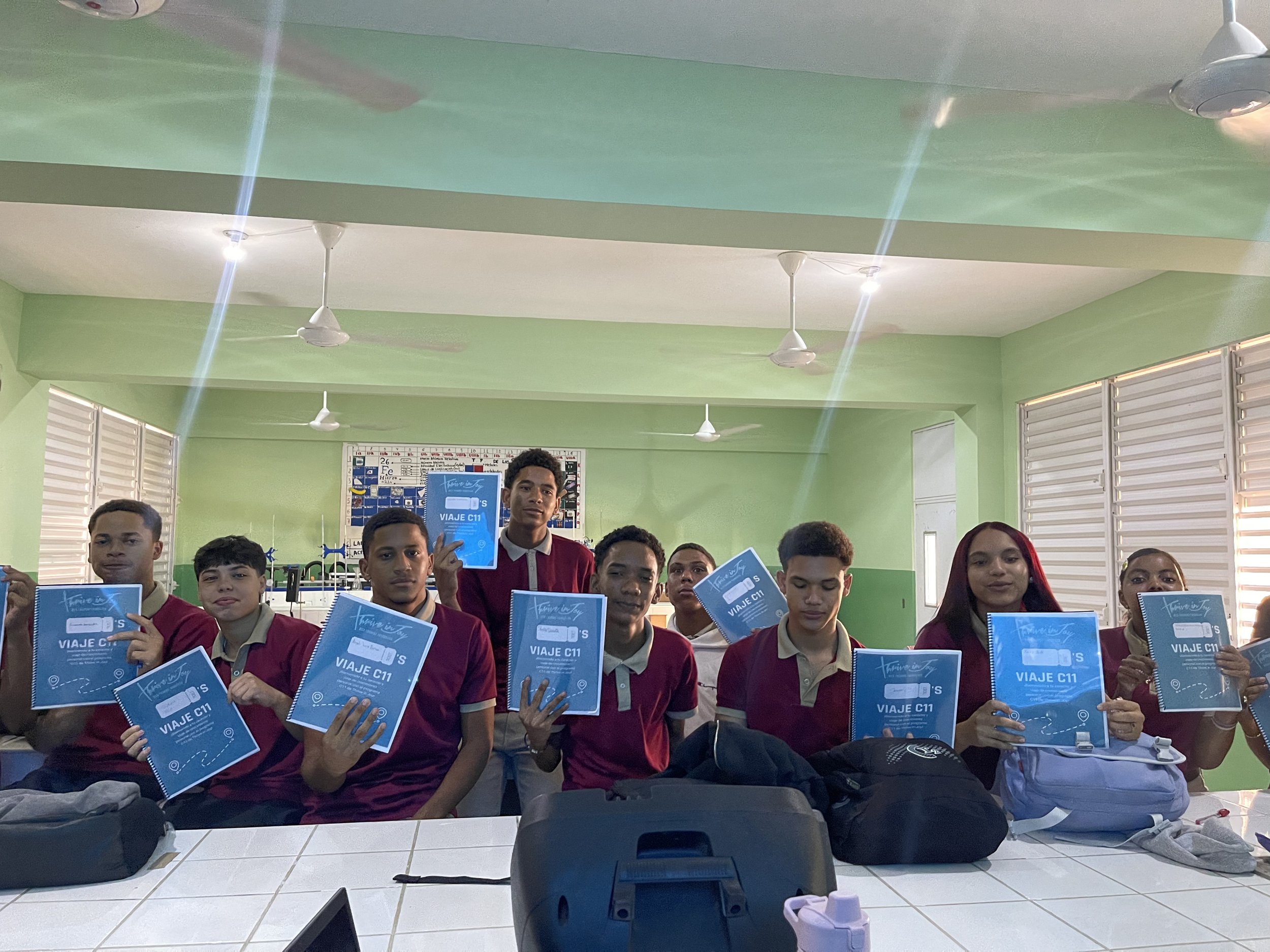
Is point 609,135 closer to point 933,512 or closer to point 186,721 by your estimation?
point 186,721

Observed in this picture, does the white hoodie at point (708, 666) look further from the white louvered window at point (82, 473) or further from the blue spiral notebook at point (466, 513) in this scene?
the white louvered window at point (82, 473)

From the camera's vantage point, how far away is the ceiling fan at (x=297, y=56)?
268cm

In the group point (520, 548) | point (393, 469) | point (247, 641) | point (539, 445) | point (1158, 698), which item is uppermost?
point (539, 445)

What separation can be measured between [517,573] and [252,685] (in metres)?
1.07

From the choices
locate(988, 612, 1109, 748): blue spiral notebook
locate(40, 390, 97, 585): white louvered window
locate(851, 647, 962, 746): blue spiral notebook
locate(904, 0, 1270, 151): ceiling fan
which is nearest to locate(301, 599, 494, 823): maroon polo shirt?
locate(851, 647, 962, 746): blue spiral notebook

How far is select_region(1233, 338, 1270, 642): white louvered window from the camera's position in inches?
162

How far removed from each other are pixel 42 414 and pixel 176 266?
5.04 feet

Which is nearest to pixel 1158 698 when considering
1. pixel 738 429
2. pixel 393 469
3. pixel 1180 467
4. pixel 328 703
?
pixel 328 703

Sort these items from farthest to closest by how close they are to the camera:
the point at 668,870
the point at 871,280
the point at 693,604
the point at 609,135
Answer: the point at 871,280 → the point at 693,604 → the point at 609,135 → the point at 668,870

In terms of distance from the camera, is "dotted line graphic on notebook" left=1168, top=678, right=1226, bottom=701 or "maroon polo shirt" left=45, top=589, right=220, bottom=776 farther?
"maroon polo shirt" left=45, top=589, right=220, bottom=776

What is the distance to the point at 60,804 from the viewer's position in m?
1.57

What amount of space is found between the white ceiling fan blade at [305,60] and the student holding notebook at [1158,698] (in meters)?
2.63

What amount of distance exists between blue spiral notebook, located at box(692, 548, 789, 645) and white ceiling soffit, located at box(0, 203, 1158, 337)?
6.09 feet

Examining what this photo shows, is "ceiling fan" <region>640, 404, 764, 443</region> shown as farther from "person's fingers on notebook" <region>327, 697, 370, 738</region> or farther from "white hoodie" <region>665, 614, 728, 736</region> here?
"person's fingers on notebook" <region>327, 697, 370, 738</region>
